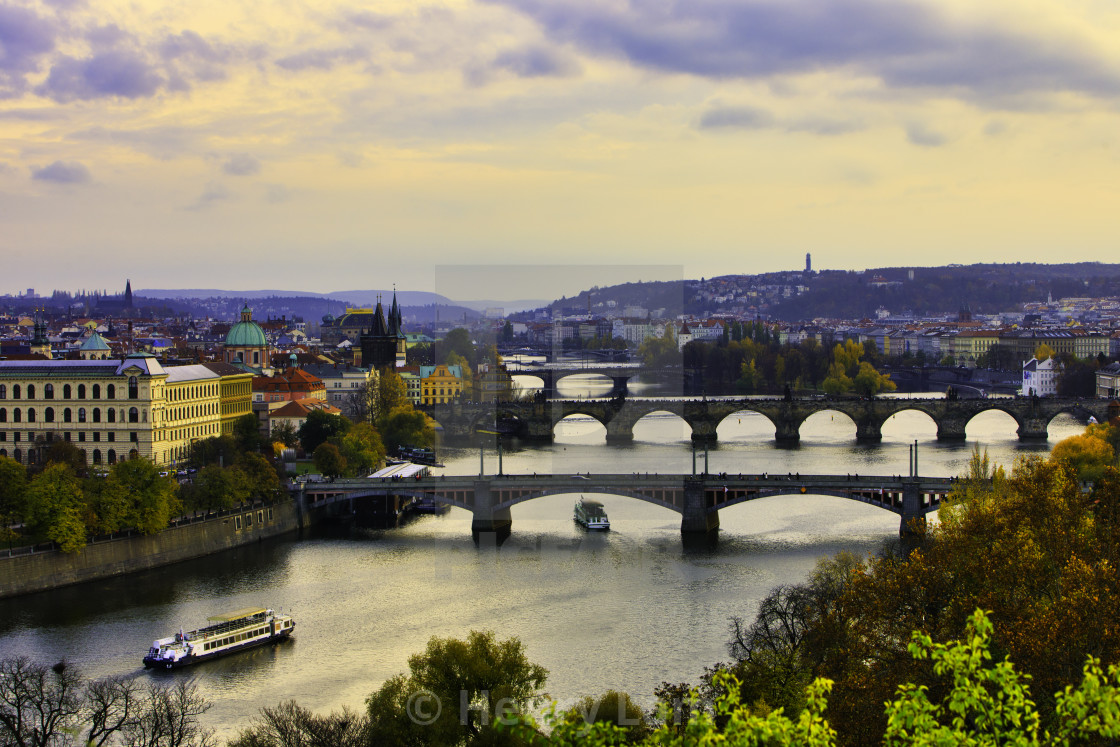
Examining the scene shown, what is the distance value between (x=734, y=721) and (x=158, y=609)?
44.7 ft

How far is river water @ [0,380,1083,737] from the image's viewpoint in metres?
14.7

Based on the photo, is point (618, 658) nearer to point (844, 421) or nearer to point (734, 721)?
point (734, 721)

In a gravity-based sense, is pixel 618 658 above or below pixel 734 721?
below

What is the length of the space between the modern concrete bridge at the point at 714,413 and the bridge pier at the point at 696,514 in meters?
14.2

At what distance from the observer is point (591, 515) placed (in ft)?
75.5

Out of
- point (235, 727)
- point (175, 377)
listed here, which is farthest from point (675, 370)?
point (235, 727)

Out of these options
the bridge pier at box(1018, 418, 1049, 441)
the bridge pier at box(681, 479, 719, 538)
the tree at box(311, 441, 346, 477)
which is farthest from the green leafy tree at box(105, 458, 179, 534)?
the bridge pier at box(1018, 418, 1049, 441)

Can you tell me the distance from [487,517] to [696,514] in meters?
3.46

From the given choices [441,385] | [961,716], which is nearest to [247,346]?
[441,385]

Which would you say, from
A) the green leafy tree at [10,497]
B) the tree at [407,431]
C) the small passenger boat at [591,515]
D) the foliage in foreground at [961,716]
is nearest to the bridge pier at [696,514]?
the small passenger boat at [591,515]

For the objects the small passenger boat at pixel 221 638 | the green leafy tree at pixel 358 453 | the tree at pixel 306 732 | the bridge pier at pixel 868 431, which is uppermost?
the green leafy tree at pixel 358 453

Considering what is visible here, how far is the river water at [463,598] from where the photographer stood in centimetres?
1470

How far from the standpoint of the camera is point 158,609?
58.2 ft

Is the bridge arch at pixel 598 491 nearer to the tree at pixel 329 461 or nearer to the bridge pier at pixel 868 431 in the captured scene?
the tree at pixel 329 461
